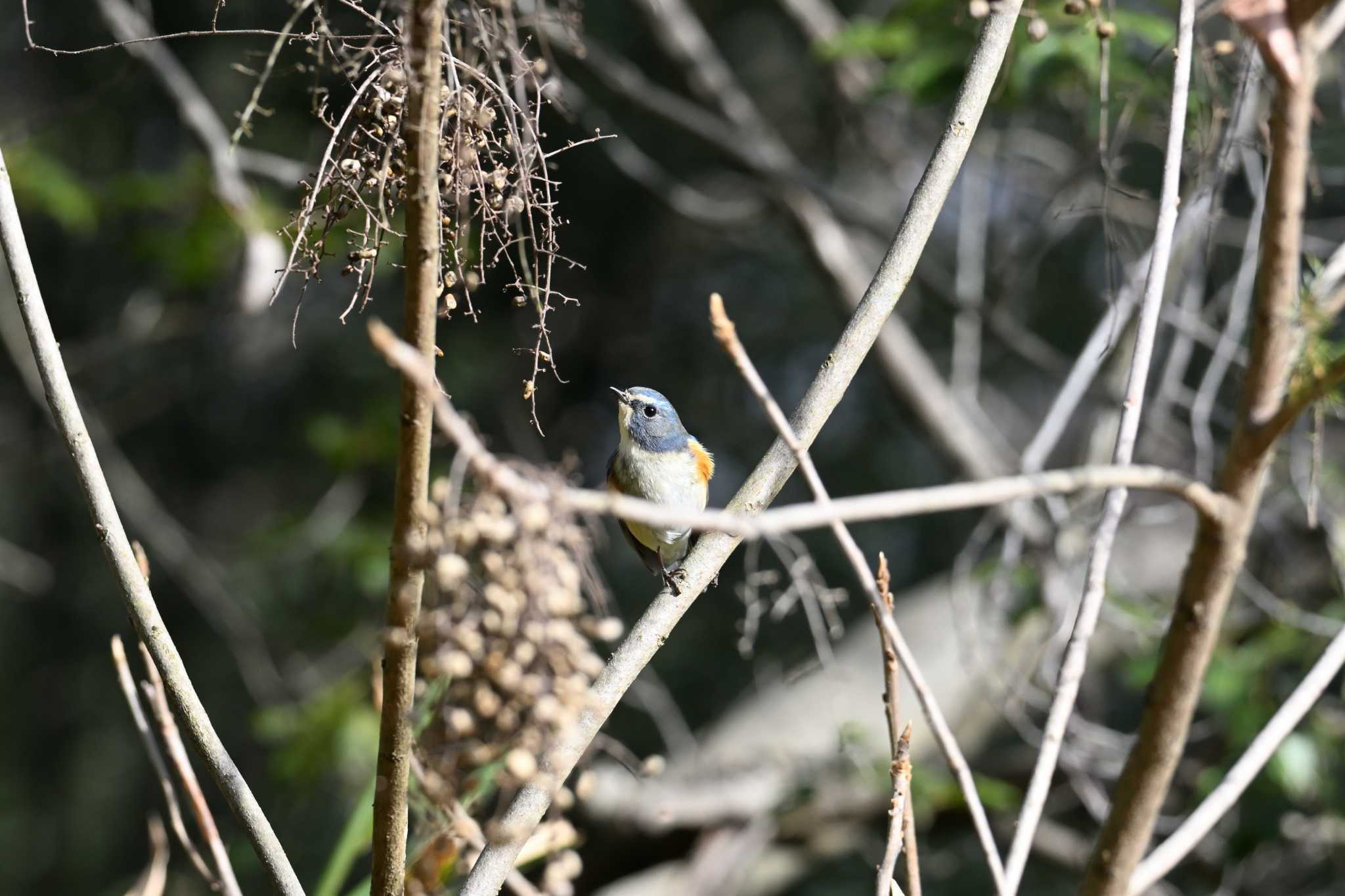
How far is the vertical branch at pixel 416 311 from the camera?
0.96 meters

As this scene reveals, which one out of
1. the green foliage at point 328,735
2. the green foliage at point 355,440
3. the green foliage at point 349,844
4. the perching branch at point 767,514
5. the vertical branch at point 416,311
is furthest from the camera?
the green foliage at point 355,440

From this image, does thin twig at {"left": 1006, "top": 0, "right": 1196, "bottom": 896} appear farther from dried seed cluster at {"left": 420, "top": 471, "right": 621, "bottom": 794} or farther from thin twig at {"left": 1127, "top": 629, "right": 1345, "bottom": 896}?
dried seed cluster at {"left": 420, "top": 471, "right": 621, "bottom": 794}

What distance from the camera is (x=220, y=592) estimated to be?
4504 millimetres

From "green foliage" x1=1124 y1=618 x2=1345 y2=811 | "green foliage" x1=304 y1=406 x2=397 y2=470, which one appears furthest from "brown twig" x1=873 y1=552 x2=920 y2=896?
"green foliage" x1=304 y1=406 x2=397 y2=470

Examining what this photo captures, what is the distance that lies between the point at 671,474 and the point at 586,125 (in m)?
2.40

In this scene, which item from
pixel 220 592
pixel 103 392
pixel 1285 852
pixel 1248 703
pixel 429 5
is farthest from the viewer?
pixel 103 392

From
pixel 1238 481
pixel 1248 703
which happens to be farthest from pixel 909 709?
pixel 1238 481

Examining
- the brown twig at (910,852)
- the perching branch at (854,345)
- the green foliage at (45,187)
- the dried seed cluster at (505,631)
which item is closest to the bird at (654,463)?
the perching branch at (854,345)

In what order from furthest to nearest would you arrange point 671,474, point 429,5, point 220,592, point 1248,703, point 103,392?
→ point 103,392
point 220,592
point 1248,703
point 671,474
point 429,5

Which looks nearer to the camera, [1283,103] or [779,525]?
[779,525]

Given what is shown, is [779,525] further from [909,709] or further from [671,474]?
[909,709]

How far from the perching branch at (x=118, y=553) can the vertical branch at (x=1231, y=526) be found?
853 mm

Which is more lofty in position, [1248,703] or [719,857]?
[1248,703]

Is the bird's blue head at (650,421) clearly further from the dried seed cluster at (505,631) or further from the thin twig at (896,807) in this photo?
the dried seed cluster at (505,631)
